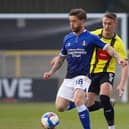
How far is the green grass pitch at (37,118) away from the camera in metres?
15.3

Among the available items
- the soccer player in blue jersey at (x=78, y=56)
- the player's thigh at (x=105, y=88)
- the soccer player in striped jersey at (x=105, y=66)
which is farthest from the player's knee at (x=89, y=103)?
the soccer player in blue jersey at (x=78, y=56)

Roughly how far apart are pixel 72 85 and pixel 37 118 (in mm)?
5481

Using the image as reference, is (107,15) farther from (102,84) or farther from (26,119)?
(26,119)

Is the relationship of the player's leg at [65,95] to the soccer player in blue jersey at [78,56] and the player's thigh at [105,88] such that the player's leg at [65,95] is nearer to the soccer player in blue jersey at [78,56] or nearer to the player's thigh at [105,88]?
the soccer player in blue jersey at [78,56]

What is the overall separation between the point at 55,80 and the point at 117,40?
1229 centimetres

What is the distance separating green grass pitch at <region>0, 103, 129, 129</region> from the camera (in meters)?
15.3

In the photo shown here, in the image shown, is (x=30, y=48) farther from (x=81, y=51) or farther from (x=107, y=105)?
A: (x=81, y=51)

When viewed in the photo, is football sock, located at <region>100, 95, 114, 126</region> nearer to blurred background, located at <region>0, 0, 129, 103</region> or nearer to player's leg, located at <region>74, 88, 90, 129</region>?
player's leg, located at <region>74, 88, 90, 129</region>

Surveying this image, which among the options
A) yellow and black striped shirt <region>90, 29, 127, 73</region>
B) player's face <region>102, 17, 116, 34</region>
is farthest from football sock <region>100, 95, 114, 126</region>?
player's face <region>102, 17, 116, 34</region>

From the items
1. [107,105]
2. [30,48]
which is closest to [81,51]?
[107,105]

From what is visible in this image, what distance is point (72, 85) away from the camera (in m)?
12.5

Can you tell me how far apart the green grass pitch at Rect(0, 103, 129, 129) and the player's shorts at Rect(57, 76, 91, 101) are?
8.00 ft

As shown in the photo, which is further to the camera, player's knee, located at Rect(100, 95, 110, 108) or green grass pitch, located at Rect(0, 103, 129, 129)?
green grass pitch, located at Rect(0, 103, 129, 129)

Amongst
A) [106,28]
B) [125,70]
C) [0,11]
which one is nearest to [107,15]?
[106,28]
